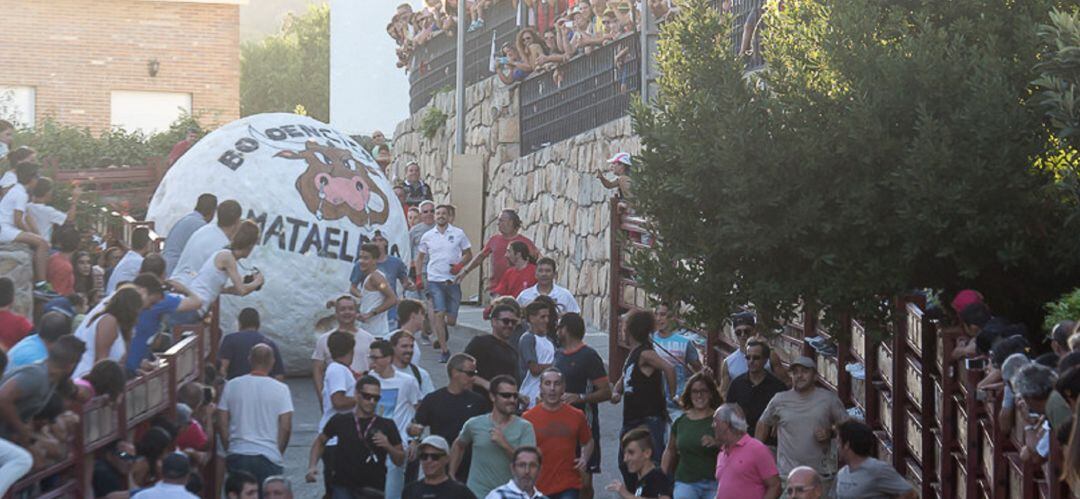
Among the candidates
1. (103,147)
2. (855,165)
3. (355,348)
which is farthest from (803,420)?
(103,147)

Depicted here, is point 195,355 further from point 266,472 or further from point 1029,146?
point 1029,146

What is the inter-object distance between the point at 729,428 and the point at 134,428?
11.1 feet

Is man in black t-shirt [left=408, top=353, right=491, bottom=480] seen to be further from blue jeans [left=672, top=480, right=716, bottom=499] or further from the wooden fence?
the wooden fence

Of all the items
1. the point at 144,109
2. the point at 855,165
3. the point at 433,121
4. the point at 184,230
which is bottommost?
the point at 184,230

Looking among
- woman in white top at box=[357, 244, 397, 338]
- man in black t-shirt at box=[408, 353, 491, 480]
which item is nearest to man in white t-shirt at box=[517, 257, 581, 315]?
woman in white top at box=[357, 244, 397, 338]

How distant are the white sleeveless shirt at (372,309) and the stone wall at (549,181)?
4848 millimetres

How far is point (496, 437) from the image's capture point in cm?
1041

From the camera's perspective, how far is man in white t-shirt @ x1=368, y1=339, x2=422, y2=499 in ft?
37.1

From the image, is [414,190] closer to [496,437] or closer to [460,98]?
[460,98]

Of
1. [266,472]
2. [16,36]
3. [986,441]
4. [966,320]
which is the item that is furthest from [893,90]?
[16,36]

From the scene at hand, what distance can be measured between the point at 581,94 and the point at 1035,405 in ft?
49.8

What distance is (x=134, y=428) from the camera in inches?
396

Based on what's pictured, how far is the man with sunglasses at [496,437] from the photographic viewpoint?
1043 cm

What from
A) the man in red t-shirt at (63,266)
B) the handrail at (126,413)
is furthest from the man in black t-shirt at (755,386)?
the man in red t-shirt at (63,266)
